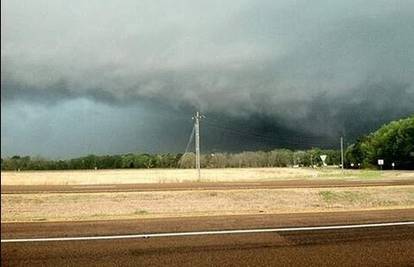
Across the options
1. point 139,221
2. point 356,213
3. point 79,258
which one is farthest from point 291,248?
point 356,213

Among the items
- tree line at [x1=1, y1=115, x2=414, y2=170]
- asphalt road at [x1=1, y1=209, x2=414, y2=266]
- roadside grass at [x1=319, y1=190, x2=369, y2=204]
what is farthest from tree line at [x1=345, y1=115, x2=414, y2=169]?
asphalt road at [x1=1, y1=209, x2=414, y2=266]

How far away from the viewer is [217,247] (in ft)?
28.8

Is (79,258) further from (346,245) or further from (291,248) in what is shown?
(346,245)

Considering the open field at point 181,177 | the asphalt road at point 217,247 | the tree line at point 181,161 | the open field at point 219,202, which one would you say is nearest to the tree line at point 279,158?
the tree line at point 181,161

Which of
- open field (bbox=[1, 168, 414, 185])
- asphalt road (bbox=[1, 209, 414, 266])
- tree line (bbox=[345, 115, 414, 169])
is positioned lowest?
open field (bbox=[1, 168, 414, 185])

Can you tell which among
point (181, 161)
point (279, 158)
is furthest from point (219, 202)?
point (279, 158)

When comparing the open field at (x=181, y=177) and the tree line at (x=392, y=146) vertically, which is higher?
the tree line at (x=392, y=146)

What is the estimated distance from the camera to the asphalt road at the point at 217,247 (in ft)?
25.0

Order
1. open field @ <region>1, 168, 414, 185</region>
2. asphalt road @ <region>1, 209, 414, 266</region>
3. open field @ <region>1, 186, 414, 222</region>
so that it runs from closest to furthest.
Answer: asphalt road @ <region>1, 209, 414, 266</region>, open field @ <region>1, 186, 414, 222</region>, open field @ <region>1, 168, 414, 185</region>

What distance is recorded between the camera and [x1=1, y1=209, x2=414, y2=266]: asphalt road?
7633 millimetres

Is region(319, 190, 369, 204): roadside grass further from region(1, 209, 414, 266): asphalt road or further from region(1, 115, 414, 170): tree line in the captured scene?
region(1, 115, 414, 170): tree line

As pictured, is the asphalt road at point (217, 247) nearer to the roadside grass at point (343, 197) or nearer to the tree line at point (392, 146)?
the roadside grass at point (343, 197)

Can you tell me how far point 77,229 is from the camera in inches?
456

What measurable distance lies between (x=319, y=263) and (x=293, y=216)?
6.62 meters
